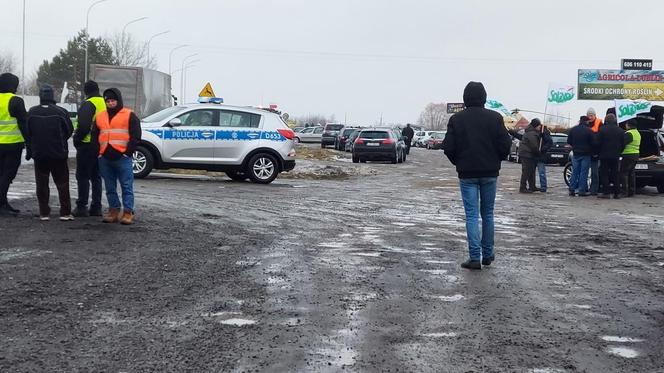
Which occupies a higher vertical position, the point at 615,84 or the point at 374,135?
the point at 615,84

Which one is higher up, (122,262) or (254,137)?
(254,137)

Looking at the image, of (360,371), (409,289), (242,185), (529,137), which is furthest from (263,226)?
(529,137)

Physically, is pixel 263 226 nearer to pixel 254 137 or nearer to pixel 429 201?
pixel 429 201

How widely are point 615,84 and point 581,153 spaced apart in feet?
167

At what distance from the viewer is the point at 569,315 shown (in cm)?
567

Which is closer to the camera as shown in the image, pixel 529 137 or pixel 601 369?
pixel 601 369

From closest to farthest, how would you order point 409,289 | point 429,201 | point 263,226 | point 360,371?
1. point 360,371
2. point 409,289
3. point 263,226
4. point 429,201

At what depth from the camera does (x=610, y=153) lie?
16.0m

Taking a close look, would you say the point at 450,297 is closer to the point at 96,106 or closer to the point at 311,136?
the point at 96,106

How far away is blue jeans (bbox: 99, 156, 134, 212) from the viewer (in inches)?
370

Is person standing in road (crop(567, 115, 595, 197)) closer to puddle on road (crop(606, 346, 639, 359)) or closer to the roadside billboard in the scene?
puddle on road (crop(606, 346, 639, 359))

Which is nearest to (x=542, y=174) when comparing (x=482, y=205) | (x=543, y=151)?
(x=543, y=151)

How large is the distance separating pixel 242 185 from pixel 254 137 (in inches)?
47.3

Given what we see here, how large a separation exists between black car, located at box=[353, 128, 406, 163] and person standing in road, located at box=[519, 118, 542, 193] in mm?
13674
